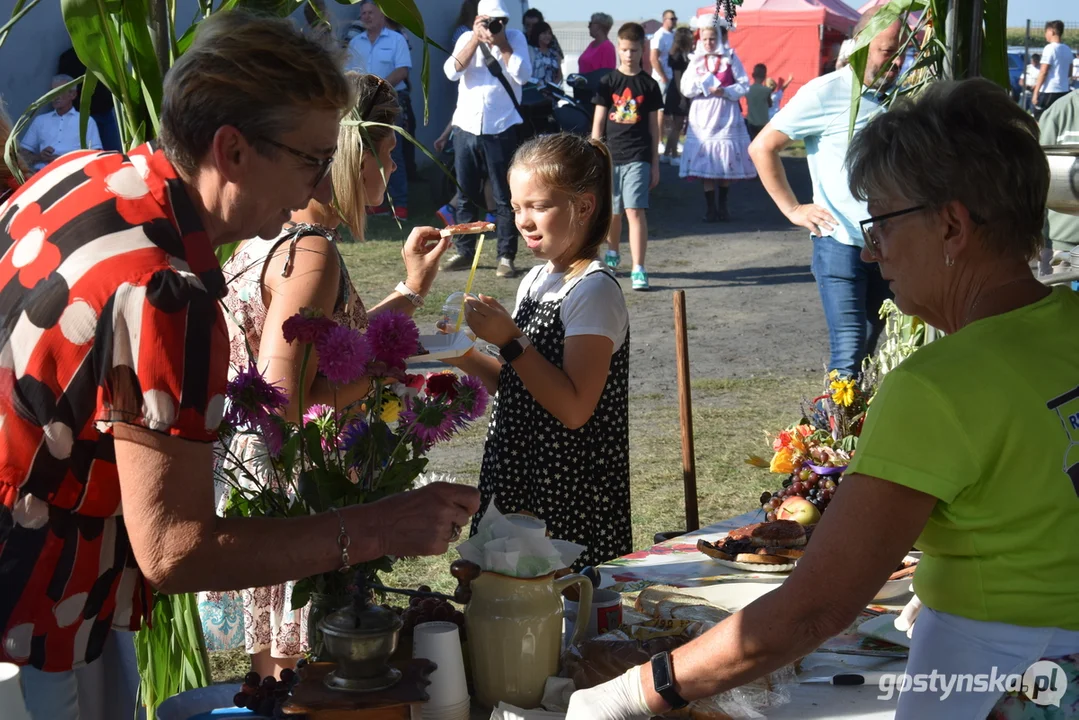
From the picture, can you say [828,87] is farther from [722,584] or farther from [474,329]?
[722,584]

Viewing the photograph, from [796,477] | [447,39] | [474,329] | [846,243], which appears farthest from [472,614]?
[447,39]

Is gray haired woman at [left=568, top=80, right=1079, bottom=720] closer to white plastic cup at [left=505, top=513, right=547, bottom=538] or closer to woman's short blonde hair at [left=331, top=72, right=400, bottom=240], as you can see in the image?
white plastic cup at [left=505, top=513, right=547, bottom=538]

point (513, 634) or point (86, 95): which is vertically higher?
point (86, 95)

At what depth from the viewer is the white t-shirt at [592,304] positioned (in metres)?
2.67

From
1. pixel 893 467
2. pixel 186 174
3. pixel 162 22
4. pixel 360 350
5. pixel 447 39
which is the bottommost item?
pixel 893 467

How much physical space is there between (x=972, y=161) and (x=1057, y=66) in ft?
53.6

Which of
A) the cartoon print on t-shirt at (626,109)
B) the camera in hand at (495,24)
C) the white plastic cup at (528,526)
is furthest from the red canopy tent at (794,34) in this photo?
the white plastic cup at (528,526)

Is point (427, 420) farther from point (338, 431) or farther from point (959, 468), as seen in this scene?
point (959, 468)

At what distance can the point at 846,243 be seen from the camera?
164 inches

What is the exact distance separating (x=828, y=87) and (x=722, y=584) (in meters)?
2.47

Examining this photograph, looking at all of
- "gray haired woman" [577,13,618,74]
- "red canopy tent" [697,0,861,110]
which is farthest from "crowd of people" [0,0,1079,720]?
"red canopy tent" [697,0,861,110]

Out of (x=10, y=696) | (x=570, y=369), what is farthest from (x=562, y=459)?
(x=10, y=696)

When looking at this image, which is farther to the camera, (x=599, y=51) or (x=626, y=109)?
(x=599, y=51)

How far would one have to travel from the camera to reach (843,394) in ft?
10.0
